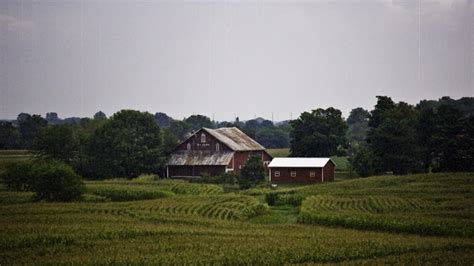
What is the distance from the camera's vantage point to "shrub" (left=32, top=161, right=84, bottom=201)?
5091 cm

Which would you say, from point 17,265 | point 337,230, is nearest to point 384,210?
point 337,230

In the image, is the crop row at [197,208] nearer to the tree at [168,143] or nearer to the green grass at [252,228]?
the green grass at [252,228]

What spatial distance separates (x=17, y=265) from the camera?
25.3 m

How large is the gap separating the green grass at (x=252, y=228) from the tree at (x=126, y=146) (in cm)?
1581

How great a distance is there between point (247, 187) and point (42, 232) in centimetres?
3555

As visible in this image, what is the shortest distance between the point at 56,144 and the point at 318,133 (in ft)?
110

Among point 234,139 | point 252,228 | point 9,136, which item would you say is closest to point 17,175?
point 252,228

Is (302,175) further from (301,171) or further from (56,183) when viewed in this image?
(56,183)

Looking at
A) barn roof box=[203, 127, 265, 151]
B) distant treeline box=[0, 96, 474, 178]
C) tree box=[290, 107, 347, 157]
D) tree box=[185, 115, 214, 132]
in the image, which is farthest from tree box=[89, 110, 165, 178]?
tree box=[185, 115, 214, 132]

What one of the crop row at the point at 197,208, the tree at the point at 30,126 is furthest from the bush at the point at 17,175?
the tree at the point at 30,126

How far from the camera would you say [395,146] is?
6950cm

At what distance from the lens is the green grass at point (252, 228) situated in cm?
2800

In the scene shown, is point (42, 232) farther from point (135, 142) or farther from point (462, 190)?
point (135, 142)

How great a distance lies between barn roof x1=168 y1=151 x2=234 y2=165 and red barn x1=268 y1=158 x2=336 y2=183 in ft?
20.0
